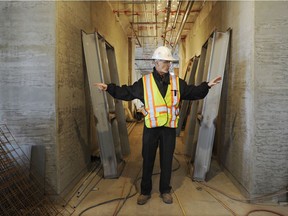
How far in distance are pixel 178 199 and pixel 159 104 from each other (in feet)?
3.59

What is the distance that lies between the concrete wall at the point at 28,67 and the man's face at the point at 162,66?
1.07 metres

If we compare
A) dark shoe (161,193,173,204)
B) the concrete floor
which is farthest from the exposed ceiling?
dark shoe (161,193,173,204)

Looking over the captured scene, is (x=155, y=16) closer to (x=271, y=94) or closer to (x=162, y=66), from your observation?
(x=162, y=66)

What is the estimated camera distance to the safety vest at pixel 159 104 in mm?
2508

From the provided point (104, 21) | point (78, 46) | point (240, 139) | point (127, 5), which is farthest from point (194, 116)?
point (127, 5)

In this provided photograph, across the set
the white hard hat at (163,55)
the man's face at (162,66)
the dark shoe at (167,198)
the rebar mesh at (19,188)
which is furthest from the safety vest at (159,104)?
the rebar mesh at (19,188)

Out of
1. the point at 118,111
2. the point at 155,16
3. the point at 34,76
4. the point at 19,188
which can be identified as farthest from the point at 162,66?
the point at 155,16

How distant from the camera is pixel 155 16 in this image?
22.5 ft

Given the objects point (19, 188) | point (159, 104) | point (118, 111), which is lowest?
point (19, 188)

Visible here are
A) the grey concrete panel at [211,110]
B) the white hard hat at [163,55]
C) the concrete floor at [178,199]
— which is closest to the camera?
the concrete floor at [178,199]

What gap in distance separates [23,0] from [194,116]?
3108 mm

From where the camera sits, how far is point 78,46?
3275 mm

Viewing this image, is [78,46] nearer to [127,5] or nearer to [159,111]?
[159,111]

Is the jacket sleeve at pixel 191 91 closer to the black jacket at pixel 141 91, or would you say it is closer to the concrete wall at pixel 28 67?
the black jacket at pixel 141 91
